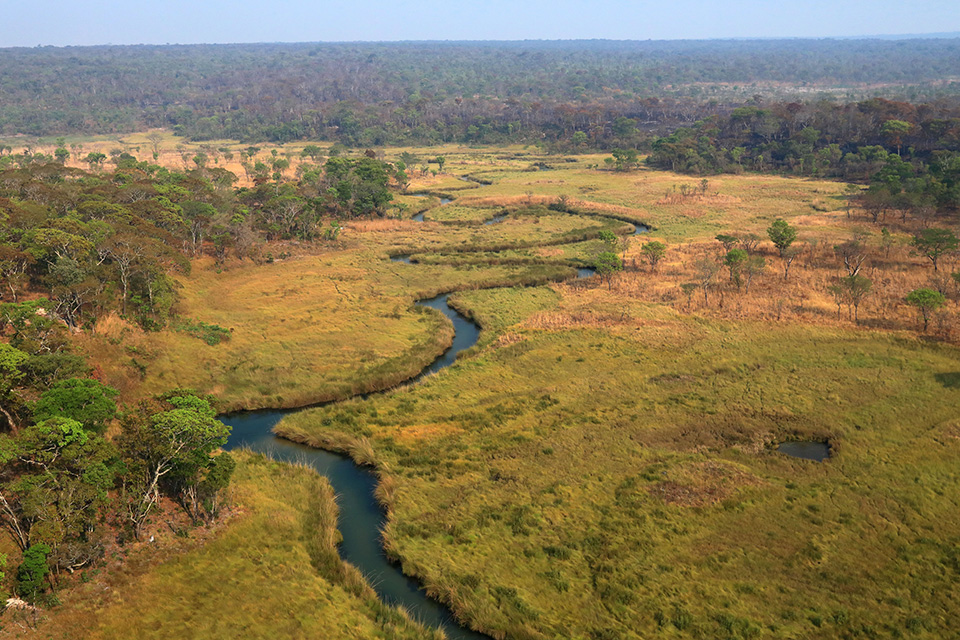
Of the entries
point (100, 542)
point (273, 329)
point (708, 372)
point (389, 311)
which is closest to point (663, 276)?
point (708, 372)

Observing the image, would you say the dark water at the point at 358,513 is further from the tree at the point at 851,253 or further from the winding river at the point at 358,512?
the tree at the point at 851,253

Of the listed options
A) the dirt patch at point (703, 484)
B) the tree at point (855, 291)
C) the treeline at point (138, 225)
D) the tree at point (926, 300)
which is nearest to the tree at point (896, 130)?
the tree at point (855, 291)

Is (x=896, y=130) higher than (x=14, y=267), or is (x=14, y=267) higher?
(x=896, y=130)

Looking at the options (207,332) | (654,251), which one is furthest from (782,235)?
(207,332)

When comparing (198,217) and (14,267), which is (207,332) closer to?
(14,267)

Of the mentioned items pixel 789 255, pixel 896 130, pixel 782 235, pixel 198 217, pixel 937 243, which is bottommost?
pixel 789 255

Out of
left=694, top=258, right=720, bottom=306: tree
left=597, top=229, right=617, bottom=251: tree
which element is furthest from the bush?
left=597, top=229, right=617, bottom=251: tree
